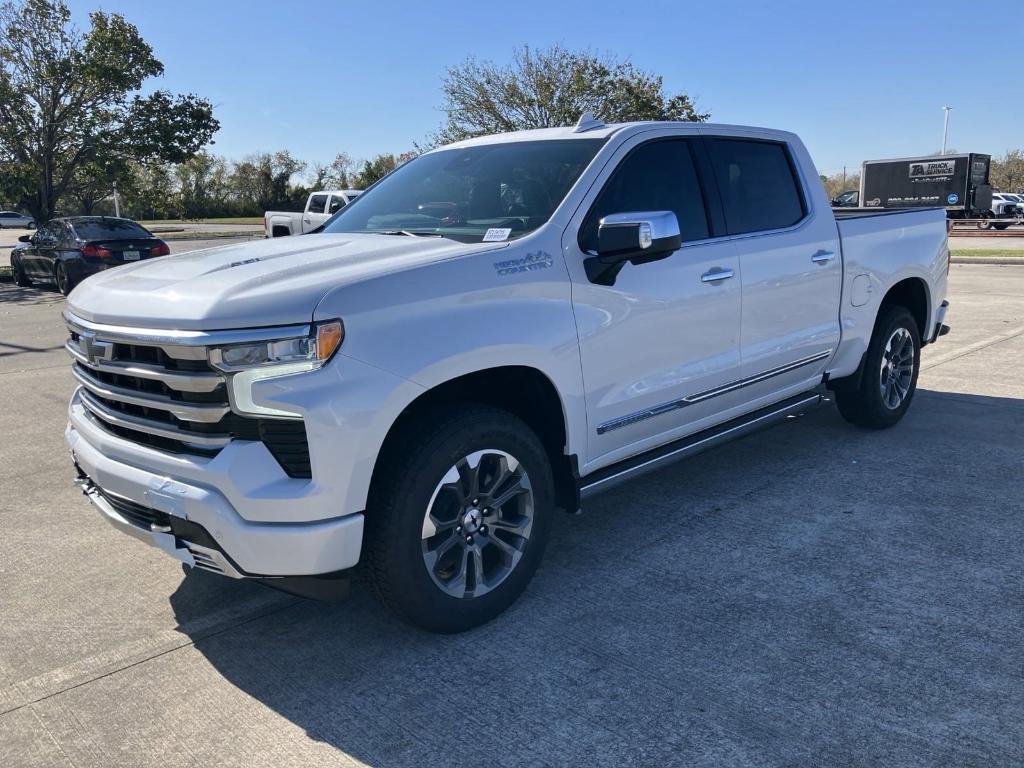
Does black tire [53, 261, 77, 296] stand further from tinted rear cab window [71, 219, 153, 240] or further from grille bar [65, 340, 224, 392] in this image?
grille bar [65, 340, 224, 392]

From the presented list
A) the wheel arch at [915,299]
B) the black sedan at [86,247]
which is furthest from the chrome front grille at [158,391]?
the black sedan at [86,247]

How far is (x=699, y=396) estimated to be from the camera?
4.29 meters

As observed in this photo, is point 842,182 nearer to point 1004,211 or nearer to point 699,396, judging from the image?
point 1004,211

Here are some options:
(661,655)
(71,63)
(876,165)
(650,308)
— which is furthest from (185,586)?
(876,165)

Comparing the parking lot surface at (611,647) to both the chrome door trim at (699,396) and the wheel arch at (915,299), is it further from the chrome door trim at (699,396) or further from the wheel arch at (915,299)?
the wheel arch at (915,299)

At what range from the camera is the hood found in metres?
2.81

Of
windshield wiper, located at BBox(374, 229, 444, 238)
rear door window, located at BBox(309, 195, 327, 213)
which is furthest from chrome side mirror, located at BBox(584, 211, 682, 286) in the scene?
rear door window, located at BBox(309, 195, 327, 213)

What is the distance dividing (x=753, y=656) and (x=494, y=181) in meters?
2.41

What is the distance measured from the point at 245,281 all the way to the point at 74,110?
23057 millimetres

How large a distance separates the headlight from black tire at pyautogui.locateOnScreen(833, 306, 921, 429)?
3989 mm

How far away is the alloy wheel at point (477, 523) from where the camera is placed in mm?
3201

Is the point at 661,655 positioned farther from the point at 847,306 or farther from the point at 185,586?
the point at 847,306

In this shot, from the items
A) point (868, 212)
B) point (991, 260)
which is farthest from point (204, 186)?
point (868, 212)

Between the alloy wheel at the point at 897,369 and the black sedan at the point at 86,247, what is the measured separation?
13.1 metres
